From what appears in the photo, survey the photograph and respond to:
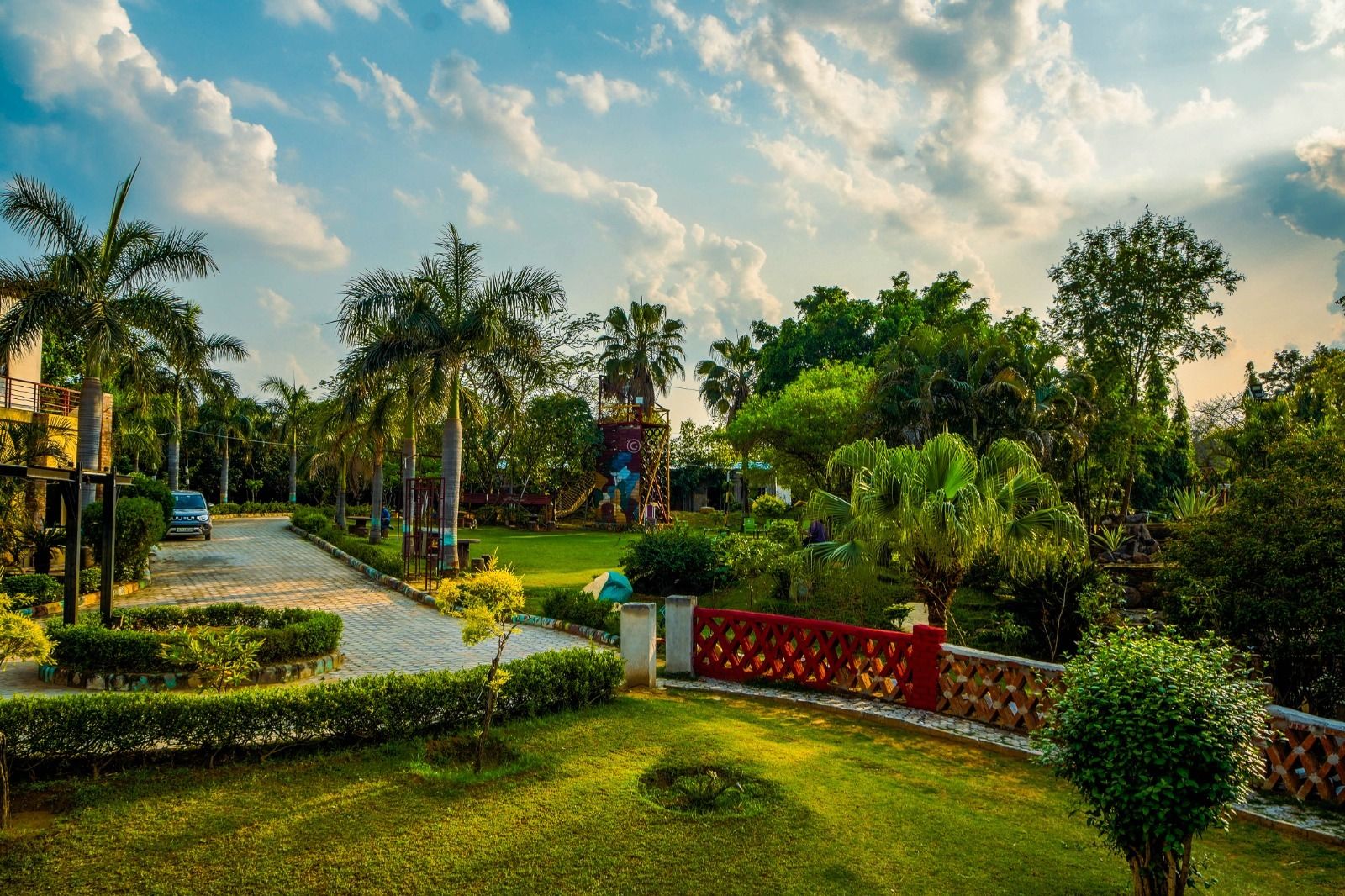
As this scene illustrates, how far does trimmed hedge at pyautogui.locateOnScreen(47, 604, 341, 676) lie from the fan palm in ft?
27.2

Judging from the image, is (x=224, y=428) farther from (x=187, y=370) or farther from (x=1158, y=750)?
(x=1158, y=750)

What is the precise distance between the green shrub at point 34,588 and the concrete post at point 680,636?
10104 mm

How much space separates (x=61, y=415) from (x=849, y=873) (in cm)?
2520

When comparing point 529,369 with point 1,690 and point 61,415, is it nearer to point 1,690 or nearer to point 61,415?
point 1,690

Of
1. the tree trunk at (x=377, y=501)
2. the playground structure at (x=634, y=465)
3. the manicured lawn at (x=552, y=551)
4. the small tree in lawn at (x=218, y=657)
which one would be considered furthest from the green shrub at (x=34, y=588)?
the playground structure at (x=634, y=465)

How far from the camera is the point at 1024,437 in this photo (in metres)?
21.2

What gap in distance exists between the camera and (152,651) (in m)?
8.80

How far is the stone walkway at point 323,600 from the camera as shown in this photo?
1053cm

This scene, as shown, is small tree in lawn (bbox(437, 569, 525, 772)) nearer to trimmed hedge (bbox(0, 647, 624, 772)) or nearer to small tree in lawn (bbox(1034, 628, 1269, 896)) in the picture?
trimmed hedge (bbox(0, 647, 624, 772))

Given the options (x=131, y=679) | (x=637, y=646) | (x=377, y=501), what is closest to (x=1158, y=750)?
(x=637, y=646)

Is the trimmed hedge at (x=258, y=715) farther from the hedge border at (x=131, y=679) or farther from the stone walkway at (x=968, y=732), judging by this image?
the stone walkway at (x=968, y=732)

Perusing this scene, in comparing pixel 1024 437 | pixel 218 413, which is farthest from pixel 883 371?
pixel 218 413

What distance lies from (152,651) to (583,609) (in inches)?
237

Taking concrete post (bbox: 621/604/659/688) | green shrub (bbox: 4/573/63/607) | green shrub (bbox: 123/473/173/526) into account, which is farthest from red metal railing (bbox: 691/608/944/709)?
green shrub (bbox: 123/473/173/526)
